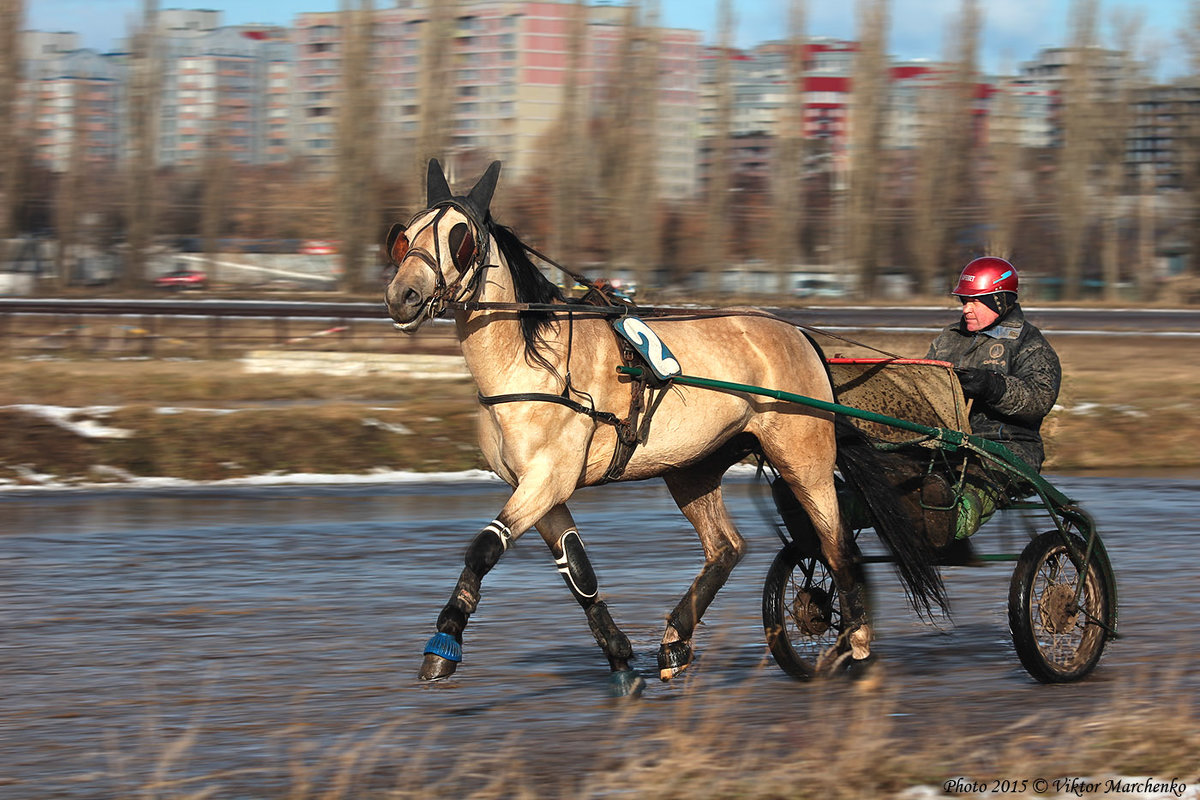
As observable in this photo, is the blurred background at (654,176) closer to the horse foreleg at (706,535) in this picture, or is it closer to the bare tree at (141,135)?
the bare tree at (141,135)

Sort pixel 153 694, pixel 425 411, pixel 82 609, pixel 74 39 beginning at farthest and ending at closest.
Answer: pixel 74 39 < pixel 425 411 < pixel 82 609 < pixel 153 694


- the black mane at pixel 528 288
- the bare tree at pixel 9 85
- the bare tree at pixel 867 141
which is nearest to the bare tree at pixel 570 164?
the bare tree at pixel 867 141

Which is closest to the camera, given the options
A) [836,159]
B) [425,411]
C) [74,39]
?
[425,411]

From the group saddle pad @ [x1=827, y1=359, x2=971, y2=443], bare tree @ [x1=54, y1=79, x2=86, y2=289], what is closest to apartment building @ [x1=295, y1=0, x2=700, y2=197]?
bare tree @ [x1=54, y1=79, x2=86, y2=289]

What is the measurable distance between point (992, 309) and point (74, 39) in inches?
4308

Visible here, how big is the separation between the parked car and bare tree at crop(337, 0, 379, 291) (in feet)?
18.7

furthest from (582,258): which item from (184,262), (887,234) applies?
(184,262)

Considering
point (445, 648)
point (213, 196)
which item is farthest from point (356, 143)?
point (445, 648)

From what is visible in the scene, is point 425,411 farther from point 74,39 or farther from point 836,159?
point 74,39

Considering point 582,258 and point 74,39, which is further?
point 74,39

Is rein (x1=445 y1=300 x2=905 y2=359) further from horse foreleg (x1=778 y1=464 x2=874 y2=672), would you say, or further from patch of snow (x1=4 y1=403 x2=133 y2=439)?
patch of snow (x1=4 y1=403 x2=133 y2=439)

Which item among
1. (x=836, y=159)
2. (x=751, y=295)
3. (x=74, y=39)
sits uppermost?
(x=74, y=39)

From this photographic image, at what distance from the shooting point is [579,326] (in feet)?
20.6

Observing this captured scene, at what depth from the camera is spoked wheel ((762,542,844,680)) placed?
22.0 feet
